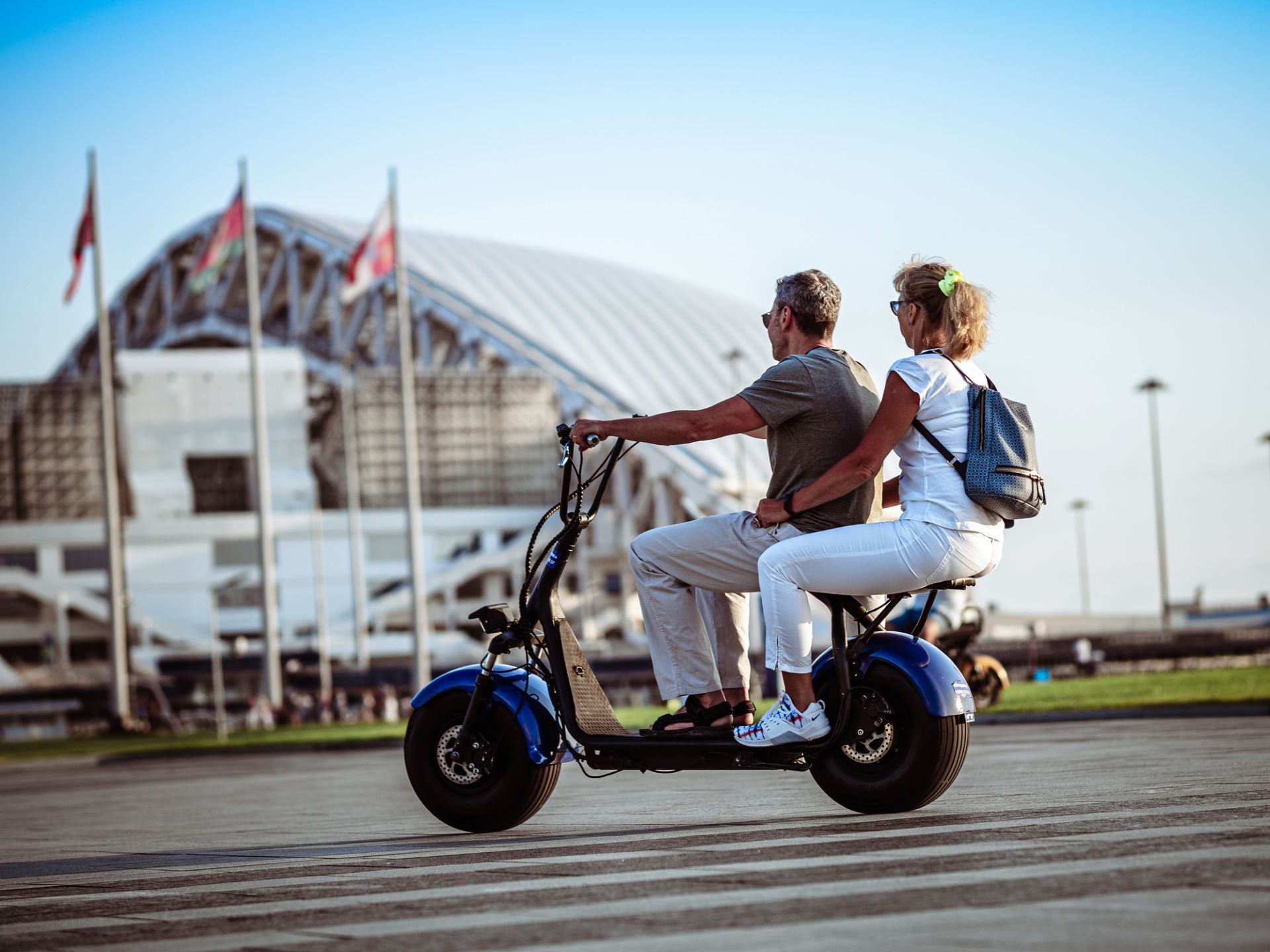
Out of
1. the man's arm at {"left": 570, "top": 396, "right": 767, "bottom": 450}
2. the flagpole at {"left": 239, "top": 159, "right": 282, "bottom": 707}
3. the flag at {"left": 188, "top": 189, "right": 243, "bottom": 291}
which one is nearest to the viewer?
the man's arm at {"left": 570, "top": 396, "right": 767, "bottom": 450}

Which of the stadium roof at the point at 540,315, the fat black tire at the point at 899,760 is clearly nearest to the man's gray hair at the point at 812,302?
the fat black tire at the point at 899,760

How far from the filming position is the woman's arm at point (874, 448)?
19.2 ft

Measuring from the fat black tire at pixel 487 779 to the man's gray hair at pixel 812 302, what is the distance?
75.2 inches

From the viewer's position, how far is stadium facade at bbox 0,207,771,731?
3007 inches

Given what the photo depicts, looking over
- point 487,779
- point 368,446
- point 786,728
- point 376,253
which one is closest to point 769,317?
point 786,728

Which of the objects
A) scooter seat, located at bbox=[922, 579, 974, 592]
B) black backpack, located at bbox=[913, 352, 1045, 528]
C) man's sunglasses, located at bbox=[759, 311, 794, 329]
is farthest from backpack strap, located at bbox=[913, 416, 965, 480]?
man's sunglasses, located at bbox=[759, 311, 794, 329]

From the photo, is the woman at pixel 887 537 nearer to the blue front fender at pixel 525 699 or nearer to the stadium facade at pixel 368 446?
the blue front fender at pixel 525 699

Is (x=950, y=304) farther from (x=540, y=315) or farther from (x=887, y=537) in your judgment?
(x=540, y=315)

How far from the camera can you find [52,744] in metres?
35.8

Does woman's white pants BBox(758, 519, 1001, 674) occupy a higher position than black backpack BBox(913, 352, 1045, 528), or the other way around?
black backpack BBox(913, 352, 1045, 528)

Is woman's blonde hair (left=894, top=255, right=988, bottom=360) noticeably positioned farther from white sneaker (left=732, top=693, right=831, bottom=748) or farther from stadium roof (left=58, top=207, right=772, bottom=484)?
stadium roof (left=58, top=207, right=772, bottom=484)

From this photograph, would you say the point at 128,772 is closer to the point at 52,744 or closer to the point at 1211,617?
the point at 52,744

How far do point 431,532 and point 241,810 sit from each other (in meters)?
73.3

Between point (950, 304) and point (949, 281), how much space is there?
11 centimetres
